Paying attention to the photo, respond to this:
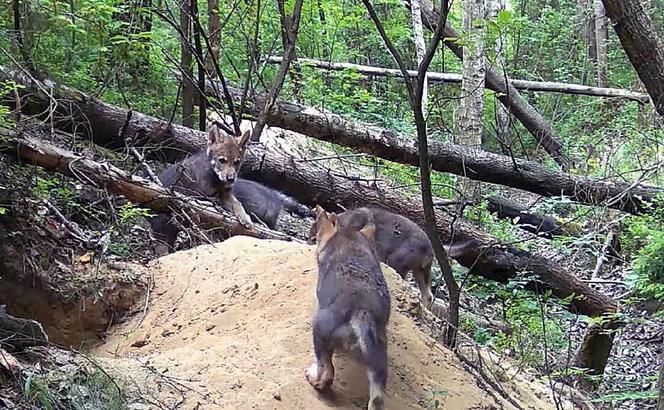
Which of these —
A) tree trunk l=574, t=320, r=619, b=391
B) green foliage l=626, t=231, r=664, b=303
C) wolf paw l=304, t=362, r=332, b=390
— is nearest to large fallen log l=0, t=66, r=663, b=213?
green foliage l=626, t=231, r=664, b=303

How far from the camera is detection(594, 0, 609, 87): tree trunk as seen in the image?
20484 mm

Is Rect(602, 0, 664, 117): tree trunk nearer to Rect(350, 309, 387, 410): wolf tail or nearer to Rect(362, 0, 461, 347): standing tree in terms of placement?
Rect(362, 0, 461, 347): standing tree

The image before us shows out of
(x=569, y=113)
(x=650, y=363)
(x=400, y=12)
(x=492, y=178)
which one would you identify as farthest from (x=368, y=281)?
(x=400, y=12)

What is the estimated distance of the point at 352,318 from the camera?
4.93 metres

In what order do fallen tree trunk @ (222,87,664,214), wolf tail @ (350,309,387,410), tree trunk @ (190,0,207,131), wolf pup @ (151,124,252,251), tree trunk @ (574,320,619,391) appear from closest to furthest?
wolf tail @ (350,309,387,410), tree trunk @ (574,320,619,391), wolf pup @ (151,124,252,251), tree trunk @ (190,0,207,131), fallen tree trunk @ (222,87,664,214)

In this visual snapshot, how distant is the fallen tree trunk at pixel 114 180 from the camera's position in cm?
701

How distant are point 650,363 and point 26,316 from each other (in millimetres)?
7368

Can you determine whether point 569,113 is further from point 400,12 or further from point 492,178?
point 492,178

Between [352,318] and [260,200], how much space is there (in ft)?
17.8

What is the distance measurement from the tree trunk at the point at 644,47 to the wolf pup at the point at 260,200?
5234 millimetres

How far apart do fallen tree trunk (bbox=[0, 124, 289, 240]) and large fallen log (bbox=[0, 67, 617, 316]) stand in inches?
71.3

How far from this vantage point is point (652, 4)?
74.9 ft

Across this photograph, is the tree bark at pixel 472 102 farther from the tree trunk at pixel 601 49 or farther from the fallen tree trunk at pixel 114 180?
the tree trunk at pixel 601 49

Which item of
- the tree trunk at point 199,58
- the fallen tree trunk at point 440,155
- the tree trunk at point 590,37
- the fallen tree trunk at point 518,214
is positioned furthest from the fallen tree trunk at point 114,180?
the tree trunk at point 590,37
